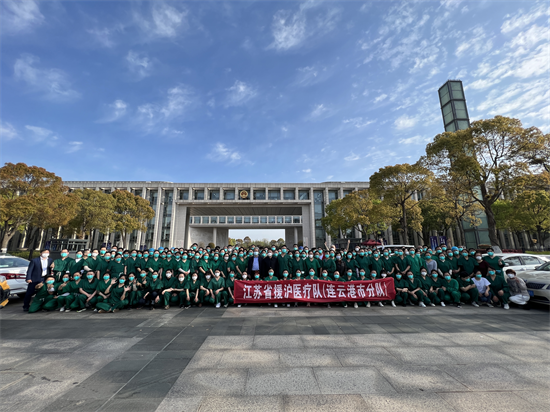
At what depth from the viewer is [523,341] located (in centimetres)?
506

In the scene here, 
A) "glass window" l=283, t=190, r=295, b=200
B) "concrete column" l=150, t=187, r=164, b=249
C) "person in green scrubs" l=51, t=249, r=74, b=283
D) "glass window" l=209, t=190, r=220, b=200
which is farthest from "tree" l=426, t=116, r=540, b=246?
"concrete column" l=150, t=187, r=164, b=249

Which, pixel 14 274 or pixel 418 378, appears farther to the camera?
pixel 14 274

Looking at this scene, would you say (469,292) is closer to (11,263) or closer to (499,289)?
(499,289)

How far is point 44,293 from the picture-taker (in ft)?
25.5

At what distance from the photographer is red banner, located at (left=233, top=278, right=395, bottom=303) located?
835 cm

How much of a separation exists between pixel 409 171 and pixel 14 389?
24.3 metres

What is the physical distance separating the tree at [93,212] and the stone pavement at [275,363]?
2488 cm

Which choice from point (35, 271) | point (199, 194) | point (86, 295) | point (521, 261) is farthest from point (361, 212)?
point (199, 194)

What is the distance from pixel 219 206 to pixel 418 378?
4104 cm

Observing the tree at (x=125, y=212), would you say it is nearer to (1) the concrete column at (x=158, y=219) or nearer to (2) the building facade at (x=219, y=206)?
(2) the building facade at (x=219, y=206)

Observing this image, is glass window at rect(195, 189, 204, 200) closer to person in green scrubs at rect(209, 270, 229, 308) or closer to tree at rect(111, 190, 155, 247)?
tree at rect(111, 190, 155, 247)

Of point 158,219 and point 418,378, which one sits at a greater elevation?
point 158,219

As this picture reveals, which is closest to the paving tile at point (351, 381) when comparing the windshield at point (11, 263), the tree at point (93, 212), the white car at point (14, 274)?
the white car at point (14, 274)

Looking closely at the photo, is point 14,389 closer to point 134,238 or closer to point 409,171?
point 409,171
